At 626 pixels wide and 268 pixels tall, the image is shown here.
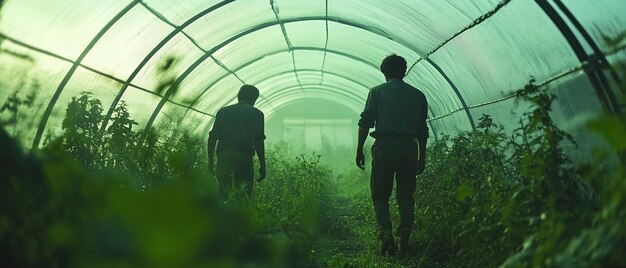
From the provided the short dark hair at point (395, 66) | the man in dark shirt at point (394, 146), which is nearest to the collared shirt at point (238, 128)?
the man in dark shirt at point (394, 146)

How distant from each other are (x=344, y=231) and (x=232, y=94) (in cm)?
801

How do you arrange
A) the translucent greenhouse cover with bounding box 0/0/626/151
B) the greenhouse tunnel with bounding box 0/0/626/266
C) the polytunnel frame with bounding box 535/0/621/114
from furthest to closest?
the translucent greenhouse cover with bounding box 0/0/626/151
the greenhouse tunnel with bounding box 0/0/626/266
the polytunnel frame with bounding box 535/0/621/114

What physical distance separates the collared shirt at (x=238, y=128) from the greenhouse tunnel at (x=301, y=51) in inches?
30.1

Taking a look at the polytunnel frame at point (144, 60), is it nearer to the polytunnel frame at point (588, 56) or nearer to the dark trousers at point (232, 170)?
the polytunnel frame at point (588, 56)

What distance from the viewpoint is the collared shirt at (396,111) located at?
5188 mm

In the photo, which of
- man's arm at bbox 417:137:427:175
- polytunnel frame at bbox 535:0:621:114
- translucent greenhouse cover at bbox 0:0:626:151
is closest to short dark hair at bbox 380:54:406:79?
man's arm at bbox 417:137:427:175

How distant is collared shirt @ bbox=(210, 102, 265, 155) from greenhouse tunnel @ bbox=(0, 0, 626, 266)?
2.51 ft

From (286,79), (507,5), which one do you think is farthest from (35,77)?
(286,79)

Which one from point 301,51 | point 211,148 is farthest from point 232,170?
point 301,51

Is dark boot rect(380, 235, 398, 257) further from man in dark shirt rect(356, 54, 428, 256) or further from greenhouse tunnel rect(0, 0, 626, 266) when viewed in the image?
greenhouse tunnel rect(0, 0, 626, 266)

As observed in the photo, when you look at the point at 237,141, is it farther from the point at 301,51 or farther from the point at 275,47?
the point at 301,51

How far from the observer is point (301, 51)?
42.0 feet

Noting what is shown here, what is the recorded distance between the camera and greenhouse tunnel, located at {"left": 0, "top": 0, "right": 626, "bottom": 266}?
434 cm

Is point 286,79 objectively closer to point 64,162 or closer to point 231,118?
point 231,118
